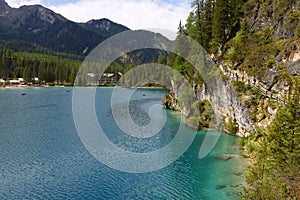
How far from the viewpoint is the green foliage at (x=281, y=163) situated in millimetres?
18141

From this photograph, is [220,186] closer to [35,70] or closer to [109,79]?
[109,79]

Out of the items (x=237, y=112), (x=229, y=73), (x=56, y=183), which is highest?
(x=229, y=73)

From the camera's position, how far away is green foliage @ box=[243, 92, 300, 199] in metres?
18.1

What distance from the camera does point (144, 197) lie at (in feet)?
82.4

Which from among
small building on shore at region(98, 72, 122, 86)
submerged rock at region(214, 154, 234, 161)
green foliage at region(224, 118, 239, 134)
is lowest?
submerged rock at region(214, 154, 234, 161)

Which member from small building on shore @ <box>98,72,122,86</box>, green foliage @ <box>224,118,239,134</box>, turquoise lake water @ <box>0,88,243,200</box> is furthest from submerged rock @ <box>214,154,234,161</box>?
small building on shore @ <box>98,72,122,86</box>

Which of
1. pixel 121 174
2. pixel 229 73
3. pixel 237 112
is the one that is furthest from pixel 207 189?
pixel 229 73

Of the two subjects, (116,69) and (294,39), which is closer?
(294,39)

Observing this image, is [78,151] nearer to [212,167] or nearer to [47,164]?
[47,164]

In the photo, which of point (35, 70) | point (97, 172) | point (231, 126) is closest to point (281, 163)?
point (97, 172)

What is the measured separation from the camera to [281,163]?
20125 millimetres

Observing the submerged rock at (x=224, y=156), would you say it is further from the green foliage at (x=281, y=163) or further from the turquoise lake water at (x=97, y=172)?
the green foliage at (x=281, y=163)

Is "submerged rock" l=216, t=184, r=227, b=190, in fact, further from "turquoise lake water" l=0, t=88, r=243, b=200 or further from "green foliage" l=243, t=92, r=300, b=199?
"green foliage" l=243, t=92, r=300, b=199

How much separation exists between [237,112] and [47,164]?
29.5 metres
